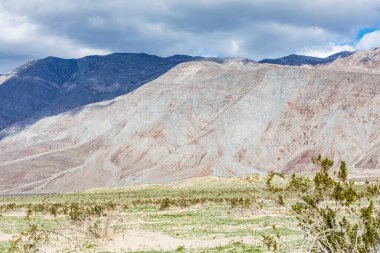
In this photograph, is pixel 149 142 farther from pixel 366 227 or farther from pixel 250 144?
pixel 366 227

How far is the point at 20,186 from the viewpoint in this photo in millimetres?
166875

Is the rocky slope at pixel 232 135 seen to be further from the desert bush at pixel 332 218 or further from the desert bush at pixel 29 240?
the desert bush at pixel 332 218

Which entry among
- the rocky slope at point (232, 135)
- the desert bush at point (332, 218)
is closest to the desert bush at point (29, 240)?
the desert bush at point (332, 218)

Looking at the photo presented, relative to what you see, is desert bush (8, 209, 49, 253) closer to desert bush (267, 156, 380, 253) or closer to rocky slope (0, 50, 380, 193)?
desert bush (267, 156, 380, 253)

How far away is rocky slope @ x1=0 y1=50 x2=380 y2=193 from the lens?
142m

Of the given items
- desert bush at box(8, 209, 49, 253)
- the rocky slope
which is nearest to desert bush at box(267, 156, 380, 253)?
Result: desert bush at box(8, 209, 49, 253)

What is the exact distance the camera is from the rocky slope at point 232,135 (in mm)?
142125

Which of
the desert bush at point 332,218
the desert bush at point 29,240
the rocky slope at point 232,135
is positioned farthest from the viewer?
the rocky slope at point 232,135

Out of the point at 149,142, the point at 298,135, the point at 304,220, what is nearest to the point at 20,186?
the point at 149,142

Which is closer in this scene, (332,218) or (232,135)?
(332,218)

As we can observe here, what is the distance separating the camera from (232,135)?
15475 cm

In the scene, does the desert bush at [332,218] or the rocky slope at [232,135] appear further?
the rocky slope at [232,135]

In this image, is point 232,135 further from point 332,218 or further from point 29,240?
point 332,218

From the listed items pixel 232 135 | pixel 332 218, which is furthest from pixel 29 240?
pixel 232 135
